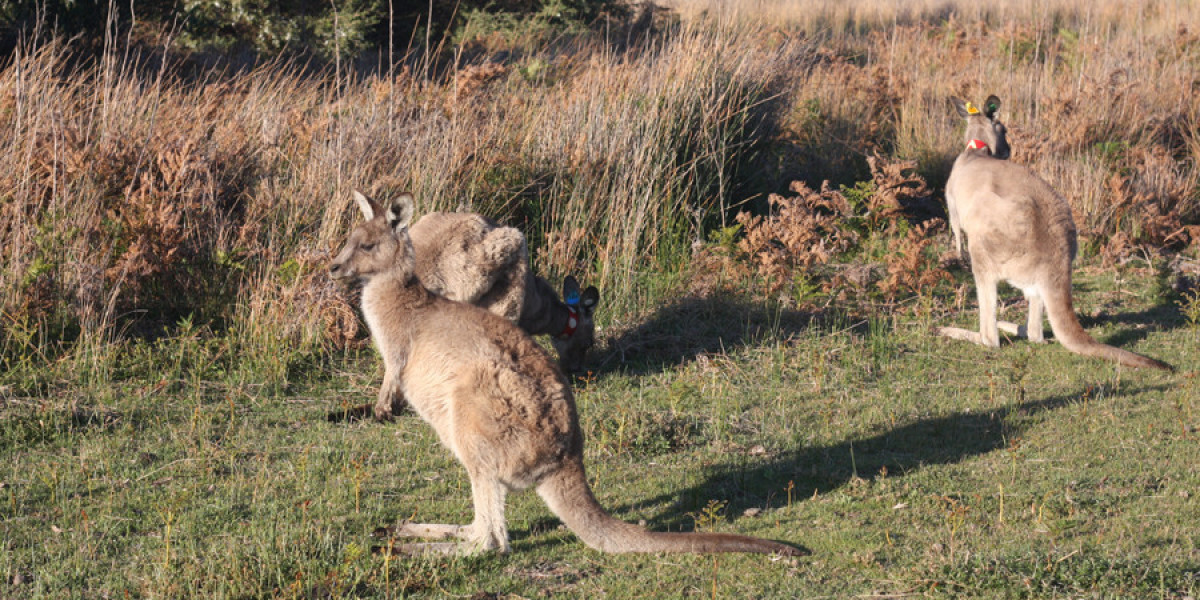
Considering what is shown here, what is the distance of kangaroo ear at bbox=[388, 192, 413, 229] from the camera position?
5.16m

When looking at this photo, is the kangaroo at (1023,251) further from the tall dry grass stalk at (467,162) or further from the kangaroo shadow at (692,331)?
the tall dry grass stalk at (467,162)

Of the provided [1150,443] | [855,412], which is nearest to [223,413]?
[855,412]

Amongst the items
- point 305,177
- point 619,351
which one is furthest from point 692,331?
point 305,177

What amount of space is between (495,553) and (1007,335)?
16.7 feet

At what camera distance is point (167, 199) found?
7648mm

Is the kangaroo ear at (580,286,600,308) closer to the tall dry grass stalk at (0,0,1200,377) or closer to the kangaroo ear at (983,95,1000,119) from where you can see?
the tall dry grass stalk at (0,0,1200,377)

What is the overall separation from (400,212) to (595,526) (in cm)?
179

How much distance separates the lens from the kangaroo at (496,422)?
4.30 m

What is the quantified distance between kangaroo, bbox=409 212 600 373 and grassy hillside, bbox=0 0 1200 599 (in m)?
0.45

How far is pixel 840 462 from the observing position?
18.9ft

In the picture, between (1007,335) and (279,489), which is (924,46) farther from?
(279,489)

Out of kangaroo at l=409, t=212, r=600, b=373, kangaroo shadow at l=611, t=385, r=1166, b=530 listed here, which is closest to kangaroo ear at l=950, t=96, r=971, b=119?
kangaroo shadow at l=611, t=385, r=1166, b=530

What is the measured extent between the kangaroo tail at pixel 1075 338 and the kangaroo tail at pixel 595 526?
12.7 ft

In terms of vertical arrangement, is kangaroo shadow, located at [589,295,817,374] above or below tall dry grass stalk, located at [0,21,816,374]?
below
